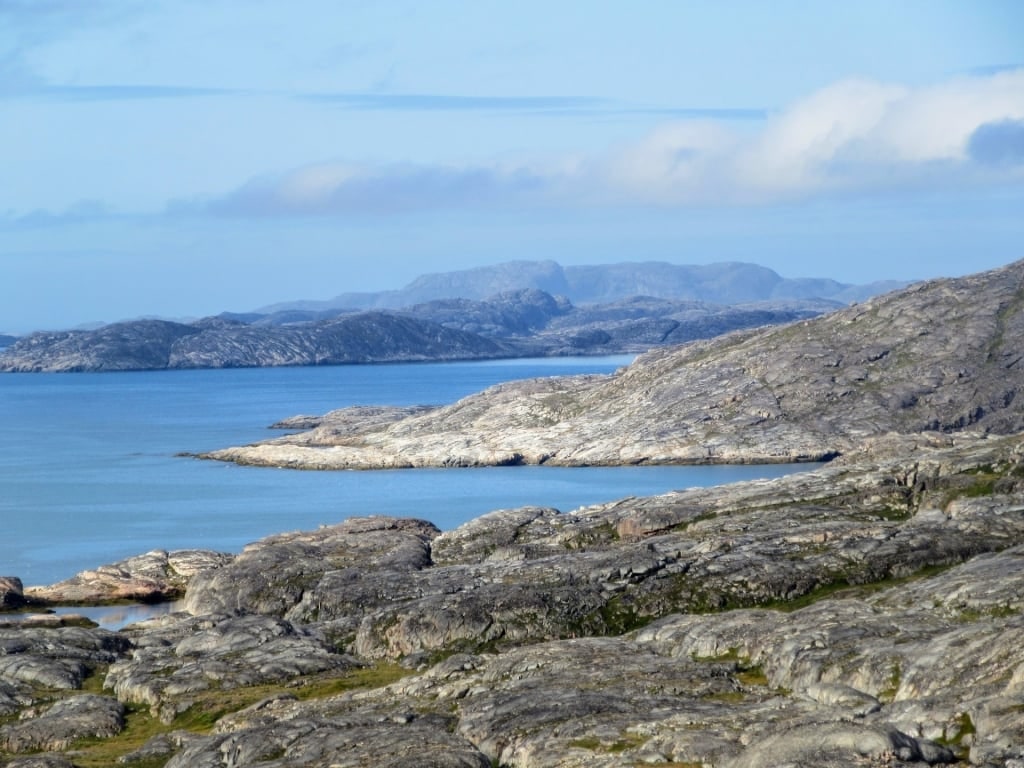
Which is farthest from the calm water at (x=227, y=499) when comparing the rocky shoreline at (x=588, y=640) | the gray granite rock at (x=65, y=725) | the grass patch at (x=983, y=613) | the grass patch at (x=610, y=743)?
the grass patch at (x=983, y=613)

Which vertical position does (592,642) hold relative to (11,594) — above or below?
above

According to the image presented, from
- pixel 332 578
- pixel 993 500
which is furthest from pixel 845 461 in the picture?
pixel 332 578

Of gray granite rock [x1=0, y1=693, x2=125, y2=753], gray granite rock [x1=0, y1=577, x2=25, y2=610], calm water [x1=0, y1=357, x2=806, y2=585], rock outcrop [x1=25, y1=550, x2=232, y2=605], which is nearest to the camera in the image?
gray granite rock [x1=0, y1=693, x2=125, y2=753]

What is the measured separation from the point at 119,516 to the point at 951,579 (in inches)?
3988

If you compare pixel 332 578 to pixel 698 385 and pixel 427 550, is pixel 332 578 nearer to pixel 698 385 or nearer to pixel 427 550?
pixel 427 550

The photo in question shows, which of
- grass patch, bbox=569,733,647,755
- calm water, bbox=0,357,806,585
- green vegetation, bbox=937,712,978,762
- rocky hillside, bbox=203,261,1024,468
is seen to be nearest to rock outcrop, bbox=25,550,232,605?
calm water, bbox=0,357,806,585

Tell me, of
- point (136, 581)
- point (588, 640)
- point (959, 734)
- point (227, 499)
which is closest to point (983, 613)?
point (588, 640)

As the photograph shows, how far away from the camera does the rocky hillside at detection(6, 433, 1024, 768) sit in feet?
170

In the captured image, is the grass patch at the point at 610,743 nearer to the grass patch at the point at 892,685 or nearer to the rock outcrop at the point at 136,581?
the grass patch at the point at 892,685

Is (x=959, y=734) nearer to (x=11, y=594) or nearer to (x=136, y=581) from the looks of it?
(x=136, y=581)

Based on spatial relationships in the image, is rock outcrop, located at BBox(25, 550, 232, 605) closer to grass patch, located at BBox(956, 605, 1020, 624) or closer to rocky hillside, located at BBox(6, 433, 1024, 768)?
rocky hillside, located at BBox(6, 433, 1024, 768)

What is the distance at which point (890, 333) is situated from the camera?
648ft

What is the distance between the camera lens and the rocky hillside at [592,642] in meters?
51.9

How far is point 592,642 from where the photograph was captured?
72.5 m
